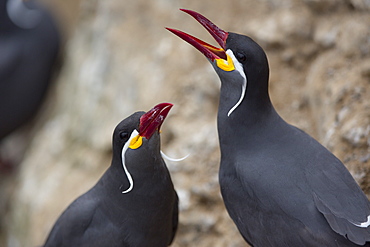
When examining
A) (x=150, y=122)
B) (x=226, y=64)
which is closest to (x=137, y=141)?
(x=150, y=122)

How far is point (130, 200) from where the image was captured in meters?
3.48

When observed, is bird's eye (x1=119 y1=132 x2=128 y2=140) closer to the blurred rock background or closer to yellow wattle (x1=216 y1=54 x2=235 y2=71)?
yellow wattle (x1=216 y1=54 x2=235 y2=71)

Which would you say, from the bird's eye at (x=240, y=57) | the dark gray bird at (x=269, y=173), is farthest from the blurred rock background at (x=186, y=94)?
the bird's eye at (x=240, y=57)

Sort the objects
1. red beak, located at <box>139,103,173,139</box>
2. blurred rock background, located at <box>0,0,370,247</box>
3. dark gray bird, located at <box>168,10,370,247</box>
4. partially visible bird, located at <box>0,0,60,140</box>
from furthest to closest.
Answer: partially visible bird, located at <box>0,0,60,140</box> → blurred rock background, located at <box>0,0,370,247</box> → red beak, located at <box>139,103,173,139</box> → dark gray bird, located at <box>168,10,370,247</box>

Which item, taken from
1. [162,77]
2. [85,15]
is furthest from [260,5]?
[85,15]

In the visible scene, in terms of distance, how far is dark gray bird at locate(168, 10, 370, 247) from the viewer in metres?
3.03

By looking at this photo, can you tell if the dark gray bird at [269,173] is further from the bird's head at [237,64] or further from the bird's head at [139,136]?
the bird's head at [139,136]

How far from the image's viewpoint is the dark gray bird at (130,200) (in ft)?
11.0

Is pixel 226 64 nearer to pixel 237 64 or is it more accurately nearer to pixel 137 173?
pixel 237 64

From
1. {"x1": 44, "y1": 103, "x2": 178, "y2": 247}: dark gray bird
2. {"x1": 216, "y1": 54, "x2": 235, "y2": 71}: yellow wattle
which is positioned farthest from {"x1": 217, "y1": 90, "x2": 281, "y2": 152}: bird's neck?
{"x1": 44, "y1": 103, "x2": 178, "y2": 247}: dark gray bird

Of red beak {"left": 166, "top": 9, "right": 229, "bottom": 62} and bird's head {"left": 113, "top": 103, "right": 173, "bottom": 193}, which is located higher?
red beak {"left": 166, "top": 9, "right": 229, "bottom": 62}

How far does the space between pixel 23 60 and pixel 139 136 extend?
15.0ft

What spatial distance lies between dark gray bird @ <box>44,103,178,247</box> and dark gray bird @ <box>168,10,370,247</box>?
1.37 ft

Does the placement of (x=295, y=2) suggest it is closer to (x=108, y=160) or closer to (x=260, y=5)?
(x=260, y=5)
